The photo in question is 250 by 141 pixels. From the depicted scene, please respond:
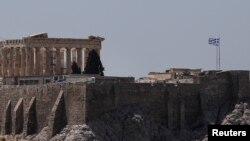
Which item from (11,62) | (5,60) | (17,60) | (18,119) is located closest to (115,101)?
(18,119)

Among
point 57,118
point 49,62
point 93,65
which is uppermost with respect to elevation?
point 49,62

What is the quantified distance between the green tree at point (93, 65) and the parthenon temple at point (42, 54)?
300 centimetres

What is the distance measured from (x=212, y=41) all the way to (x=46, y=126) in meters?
19.5

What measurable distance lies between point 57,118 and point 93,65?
1648 cm

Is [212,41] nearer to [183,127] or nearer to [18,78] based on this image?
[183,127]

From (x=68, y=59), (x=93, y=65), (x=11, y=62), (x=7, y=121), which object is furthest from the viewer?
(x=11, y=62)

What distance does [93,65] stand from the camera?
9625cm

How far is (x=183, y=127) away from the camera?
8606 cm

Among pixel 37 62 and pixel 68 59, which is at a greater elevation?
pixel 68 59

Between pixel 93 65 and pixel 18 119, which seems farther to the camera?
pixel 93 65

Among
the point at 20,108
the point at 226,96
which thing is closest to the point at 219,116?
the point at 226,96

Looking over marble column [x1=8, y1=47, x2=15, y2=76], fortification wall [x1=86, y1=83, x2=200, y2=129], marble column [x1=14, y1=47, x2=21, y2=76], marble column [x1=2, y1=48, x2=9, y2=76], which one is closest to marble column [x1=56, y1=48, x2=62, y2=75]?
marble column [x1=14, y1=47, x2=21, y2=76]

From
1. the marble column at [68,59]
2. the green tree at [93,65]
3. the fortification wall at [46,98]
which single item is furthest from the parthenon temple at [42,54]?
the fortification wall at [46,98]

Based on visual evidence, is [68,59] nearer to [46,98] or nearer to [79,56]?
[79,56]
